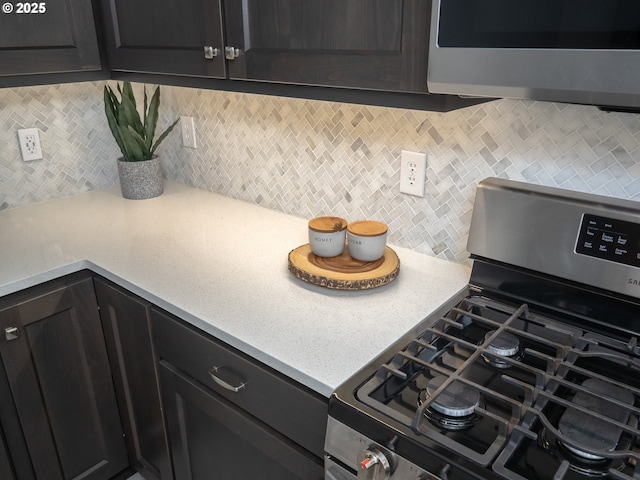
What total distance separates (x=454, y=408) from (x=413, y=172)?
0.69 metres

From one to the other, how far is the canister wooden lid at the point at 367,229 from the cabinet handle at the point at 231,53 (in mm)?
495

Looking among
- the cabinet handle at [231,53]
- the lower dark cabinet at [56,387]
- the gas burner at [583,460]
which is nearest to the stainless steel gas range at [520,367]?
the gas burner at [583,460]

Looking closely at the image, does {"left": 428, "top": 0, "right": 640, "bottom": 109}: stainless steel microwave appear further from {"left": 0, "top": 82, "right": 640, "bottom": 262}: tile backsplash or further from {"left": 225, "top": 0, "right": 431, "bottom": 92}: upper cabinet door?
{"left": 0, "top": 82, "right": 640, "bottom": 262}: tile backsplash

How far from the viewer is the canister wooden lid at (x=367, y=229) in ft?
4.03

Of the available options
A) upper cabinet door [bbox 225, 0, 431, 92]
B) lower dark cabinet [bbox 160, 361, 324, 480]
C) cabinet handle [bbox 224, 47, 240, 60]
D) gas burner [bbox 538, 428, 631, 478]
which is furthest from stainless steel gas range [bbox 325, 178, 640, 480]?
cabinet handle [bbox 224, 47, 240, 60]

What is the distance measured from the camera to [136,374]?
1.44 m

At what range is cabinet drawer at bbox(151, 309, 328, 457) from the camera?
962 mm

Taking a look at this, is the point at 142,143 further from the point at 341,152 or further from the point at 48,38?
the point at 341,152

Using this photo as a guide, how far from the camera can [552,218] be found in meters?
1.05

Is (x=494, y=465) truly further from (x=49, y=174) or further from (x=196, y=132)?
(x=49, y=174)

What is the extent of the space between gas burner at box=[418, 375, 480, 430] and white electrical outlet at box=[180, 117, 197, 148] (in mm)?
1397

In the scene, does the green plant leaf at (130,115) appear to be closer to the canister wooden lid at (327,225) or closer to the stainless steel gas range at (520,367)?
the canister wooden lid at (327,225)

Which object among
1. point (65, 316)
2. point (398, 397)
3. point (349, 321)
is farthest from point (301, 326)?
point (65, 316)

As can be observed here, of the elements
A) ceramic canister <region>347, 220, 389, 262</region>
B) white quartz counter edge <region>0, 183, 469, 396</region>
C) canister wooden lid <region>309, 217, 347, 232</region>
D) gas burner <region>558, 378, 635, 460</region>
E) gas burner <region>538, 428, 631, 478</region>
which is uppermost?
canister wooden lid <region>309, 217, 347, 232</region>
